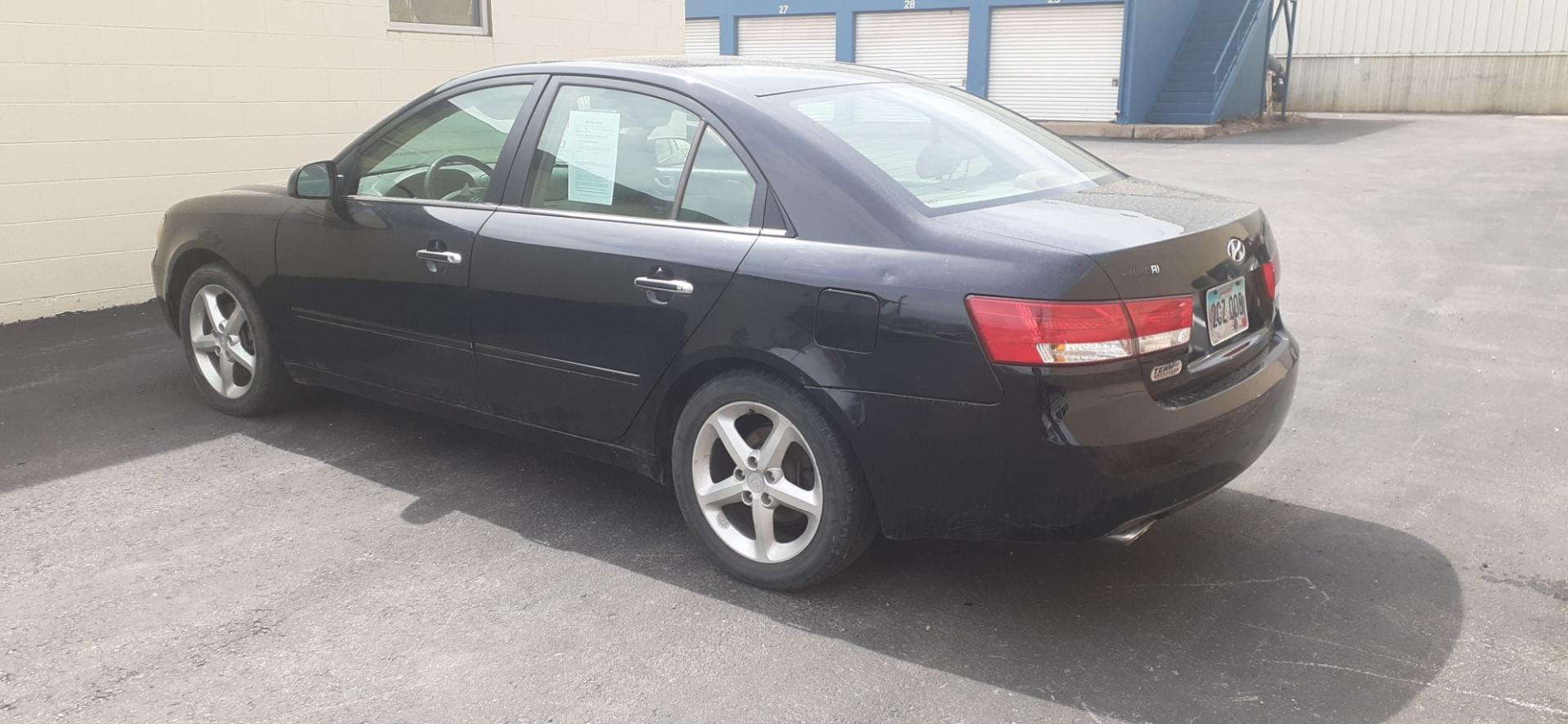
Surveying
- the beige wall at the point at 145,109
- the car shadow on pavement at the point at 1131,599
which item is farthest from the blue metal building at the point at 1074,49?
the car shadow on pavement at the point at 1131,599

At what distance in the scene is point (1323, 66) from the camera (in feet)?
105

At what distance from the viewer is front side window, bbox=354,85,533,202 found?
14.1 ft

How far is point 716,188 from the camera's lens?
367 cm

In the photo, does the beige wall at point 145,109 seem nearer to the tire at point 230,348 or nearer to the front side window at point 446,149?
the tire at point 230,348

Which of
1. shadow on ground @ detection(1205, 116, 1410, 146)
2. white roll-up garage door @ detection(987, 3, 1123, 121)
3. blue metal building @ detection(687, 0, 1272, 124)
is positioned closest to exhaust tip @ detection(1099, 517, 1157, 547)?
shadow on ground @ detection(1205, 116, 1410, 146)

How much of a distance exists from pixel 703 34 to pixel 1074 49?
10.4m

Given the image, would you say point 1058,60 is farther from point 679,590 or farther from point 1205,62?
point 679,590

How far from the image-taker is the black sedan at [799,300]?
3.10m

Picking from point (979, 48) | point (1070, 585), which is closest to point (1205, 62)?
point (979, 48)

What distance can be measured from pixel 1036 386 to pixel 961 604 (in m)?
0.86

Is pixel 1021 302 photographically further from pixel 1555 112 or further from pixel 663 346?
pixel 1555 112

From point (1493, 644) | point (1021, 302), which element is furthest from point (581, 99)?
point (1493, 644)

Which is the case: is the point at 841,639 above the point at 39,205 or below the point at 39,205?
below

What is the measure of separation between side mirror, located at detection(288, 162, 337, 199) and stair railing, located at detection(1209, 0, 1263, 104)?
22500 millimetres
